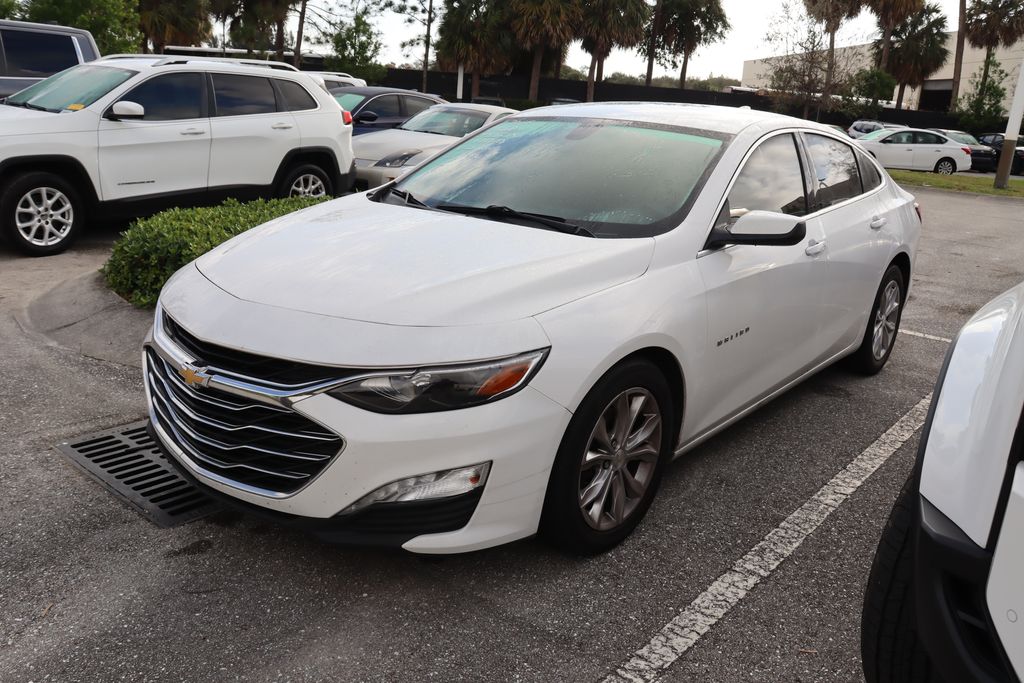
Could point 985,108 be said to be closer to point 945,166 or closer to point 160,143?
point 945,166

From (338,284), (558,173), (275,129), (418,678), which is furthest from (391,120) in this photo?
(418,678)

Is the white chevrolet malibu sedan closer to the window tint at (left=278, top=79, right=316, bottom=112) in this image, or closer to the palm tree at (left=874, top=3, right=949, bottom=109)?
the window tint at (left=278, top=79, right=316, bottom=112)

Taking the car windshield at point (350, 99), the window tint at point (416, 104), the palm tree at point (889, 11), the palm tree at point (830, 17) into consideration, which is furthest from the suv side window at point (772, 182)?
the palm tree at point (889, 11)

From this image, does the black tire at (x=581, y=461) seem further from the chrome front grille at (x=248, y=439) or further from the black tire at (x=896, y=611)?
the black tire at (x=896, y=611)

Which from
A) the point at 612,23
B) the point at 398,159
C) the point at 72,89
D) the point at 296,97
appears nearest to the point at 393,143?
the point at 398,159

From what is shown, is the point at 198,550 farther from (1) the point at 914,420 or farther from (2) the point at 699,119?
(1) the point at 914,420

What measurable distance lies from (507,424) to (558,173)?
1578 mm

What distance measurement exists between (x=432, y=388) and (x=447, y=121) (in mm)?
10060

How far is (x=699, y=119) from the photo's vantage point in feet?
14.2

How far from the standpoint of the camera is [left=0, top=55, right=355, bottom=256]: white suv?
305 inches

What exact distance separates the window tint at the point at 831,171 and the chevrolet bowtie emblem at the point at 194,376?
3.13 m

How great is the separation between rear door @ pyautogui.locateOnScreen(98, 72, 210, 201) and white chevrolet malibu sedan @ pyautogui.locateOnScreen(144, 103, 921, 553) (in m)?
4.74

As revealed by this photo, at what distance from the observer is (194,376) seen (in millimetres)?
2979

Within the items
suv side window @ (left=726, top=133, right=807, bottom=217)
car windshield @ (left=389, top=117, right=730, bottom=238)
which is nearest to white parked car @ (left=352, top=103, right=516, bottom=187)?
car windshield @ (left=389, top=117, right=730, bottom=238)
